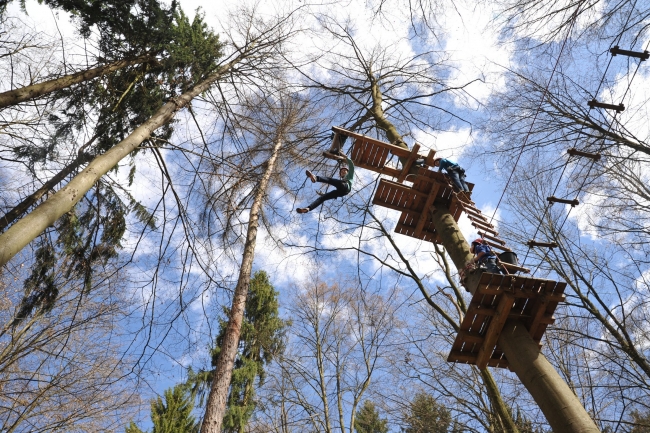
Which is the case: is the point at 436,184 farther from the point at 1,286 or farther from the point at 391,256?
the point at 1,286

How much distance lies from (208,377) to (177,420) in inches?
50.0

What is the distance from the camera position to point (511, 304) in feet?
11.2

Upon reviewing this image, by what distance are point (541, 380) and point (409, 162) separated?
3030 millimetres

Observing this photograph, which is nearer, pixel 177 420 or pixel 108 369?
pixel 108 369

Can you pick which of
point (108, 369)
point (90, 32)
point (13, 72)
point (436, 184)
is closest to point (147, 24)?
point (90, 32)

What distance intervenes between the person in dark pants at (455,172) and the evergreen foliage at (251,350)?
887cm

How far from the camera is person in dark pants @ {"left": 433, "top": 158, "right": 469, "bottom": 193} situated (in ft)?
16.1

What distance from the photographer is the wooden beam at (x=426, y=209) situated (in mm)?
5055

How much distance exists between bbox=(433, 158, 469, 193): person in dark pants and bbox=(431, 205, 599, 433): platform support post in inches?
46.3

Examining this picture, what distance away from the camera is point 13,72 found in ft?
17.8

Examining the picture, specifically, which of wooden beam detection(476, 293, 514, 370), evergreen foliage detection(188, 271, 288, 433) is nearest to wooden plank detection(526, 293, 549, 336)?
wooden beam detection(476, 293, 514, 370)

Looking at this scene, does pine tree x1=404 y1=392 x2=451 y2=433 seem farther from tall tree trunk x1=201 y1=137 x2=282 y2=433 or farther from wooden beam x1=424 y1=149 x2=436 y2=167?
wooden beam x1=424 y1=149 x2=436 y2=167

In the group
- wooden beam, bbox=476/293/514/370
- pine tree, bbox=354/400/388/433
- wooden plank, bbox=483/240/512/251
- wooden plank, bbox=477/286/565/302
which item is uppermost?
pine tree, bbox=354/400/388/433

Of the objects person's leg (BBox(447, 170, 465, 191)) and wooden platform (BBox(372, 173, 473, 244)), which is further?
wooden platform (BBox(372, 173, 473, 244))
